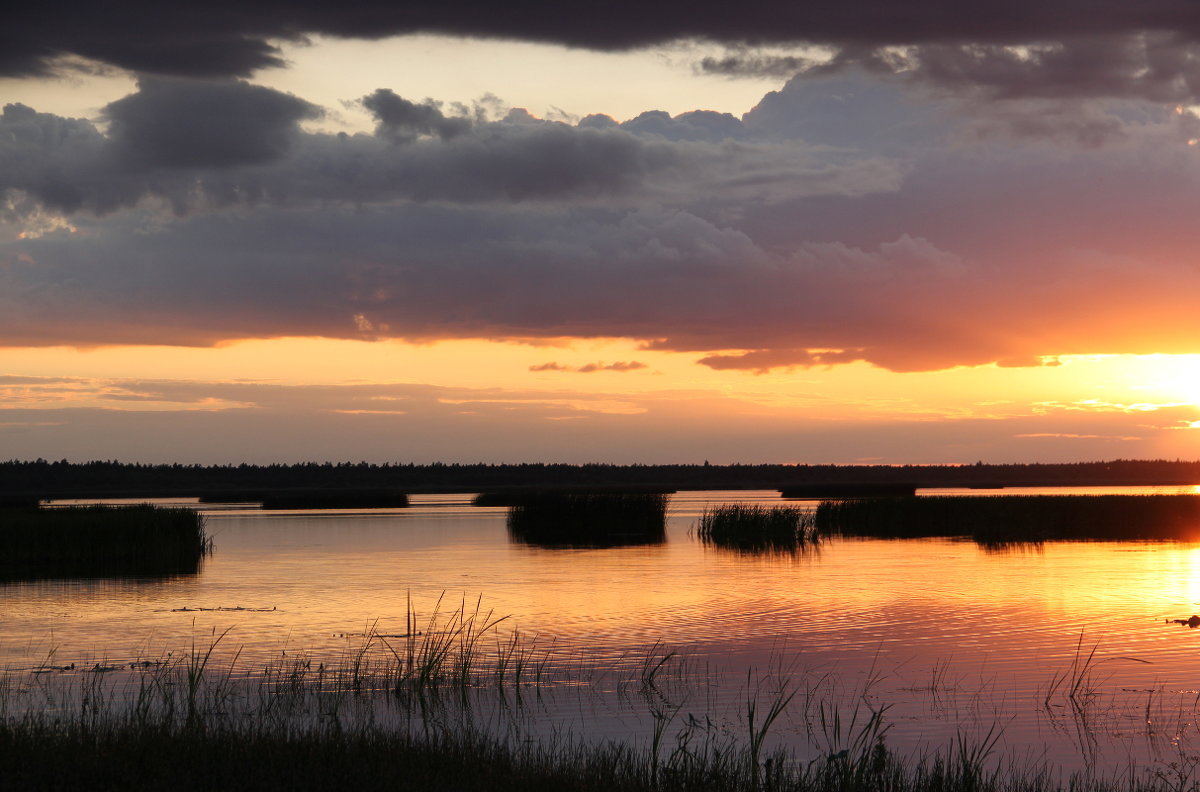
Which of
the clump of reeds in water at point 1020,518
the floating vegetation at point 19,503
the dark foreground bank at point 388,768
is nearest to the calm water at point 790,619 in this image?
Result: the dark foreground bank at point 388,768

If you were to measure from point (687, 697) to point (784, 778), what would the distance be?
576cm

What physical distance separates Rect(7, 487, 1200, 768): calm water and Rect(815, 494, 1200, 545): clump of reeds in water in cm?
568

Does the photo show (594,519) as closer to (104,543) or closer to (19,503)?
→ (104,543)

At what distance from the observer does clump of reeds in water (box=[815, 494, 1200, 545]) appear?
52312mm

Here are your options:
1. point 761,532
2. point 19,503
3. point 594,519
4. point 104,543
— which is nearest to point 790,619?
point 761,532

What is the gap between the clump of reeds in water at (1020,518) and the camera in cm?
5231

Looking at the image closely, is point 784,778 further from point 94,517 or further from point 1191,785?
point 94,517

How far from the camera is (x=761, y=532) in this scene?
49.4 metres

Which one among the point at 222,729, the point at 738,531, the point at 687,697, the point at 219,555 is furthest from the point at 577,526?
the point at 222,729

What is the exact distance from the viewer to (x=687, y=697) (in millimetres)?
17406

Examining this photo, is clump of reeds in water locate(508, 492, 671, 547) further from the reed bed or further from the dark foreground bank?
the dark foreground bank

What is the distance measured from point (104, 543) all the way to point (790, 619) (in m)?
27.4

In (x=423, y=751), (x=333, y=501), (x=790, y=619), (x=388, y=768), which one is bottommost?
(x=333, y=501)

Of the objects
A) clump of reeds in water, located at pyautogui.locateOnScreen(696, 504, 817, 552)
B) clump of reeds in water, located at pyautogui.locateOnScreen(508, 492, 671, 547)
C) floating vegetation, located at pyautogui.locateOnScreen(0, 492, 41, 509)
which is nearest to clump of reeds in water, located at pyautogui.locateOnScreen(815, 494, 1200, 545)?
clump of reeds in water, located at pyautogui.locateOnScreen(696, 504, 817, 552)
